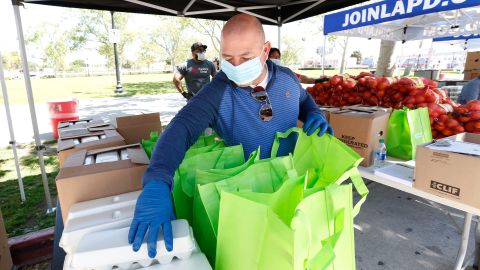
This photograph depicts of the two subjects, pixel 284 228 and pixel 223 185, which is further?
pixel 223 185

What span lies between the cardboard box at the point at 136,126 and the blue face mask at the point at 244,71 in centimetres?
110

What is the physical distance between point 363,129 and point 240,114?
3.65ft

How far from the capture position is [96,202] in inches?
42.6

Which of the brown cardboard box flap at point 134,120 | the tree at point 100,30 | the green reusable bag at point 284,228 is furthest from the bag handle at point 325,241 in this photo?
the tree at point 100,30

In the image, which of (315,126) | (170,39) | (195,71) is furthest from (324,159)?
(170,39)

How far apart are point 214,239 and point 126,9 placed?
12.3ft

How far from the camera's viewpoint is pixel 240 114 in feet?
5.16

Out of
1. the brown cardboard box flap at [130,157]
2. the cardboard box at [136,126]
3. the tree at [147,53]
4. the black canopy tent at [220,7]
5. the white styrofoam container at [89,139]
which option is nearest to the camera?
the brown cardboard box flap at [130,157]

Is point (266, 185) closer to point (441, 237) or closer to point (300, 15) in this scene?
point (441, 237)

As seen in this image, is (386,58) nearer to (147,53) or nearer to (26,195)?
(26,195)

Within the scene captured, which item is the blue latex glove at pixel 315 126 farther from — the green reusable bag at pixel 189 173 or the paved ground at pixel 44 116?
the paved ground at pixel 44 116

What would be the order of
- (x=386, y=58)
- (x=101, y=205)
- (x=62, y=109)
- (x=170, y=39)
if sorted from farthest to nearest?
1. (x=170, y=39)
2. (x=386, y=58)
3. (x=62, y=109)
4. (x=101, y=205)

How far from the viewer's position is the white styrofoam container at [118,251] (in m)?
0.70

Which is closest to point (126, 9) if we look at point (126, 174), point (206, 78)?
point (206, 78)
